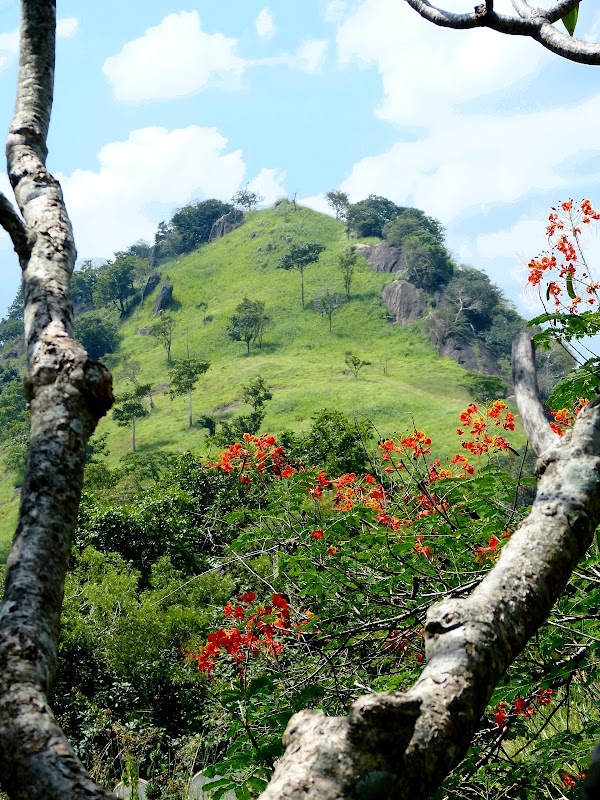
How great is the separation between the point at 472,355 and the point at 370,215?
106 feet

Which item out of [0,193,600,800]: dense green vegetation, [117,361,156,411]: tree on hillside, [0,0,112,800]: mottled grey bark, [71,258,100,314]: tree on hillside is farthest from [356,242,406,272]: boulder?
[0,0,112,800]: mottled grey bark

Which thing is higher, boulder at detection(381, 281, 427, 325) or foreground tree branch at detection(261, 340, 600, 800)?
boulder at detection(381, 281, 427, 325)

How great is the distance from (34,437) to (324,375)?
177ft

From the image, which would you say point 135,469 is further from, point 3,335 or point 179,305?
point 3,335

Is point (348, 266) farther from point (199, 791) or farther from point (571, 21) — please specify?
point (571, 21)

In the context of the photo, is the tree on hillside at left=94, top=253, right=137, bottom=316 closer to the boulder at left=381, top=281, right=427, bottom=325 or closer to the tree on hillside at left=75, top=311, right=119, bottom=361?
the tree on hillside at left=75, top=311, right=119, bottom=361

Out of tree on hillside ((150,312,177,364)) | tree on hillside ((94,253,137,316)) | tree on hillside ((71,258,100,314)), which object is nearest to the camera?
tree on hillside ((150,312,177,364))

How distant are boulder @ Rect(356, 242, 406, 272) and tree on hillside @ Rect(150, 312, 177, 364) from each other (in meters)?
22.6

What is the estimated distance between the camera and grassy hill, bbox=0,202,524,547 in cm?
4812

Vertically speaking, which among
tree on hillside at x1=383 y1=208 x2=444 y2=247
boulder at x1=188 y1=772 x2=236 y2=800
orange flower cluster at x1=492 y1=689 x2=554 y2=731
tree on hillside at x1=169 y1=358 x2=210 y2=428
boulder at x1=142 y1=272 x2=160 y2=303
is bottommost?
boulder at x1=188 y1=772 x2=236 y2=800

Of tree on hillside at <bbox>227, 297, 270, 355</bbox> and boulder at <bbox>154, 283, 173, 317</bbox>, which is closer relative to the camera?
tree on hillside at <bbox>227, 297, 270, 355</bbox>

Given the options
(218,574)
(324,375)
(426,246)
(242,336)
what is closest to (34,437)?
(218,574)

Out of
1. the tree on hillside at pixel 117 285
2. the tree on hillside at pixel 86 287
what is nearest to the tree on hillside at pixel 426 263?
the tree on hillside at pixel 117 285

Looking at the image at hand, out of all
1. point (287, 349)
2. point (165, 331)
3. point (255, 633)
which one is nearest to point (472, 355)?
point (287, 349)
